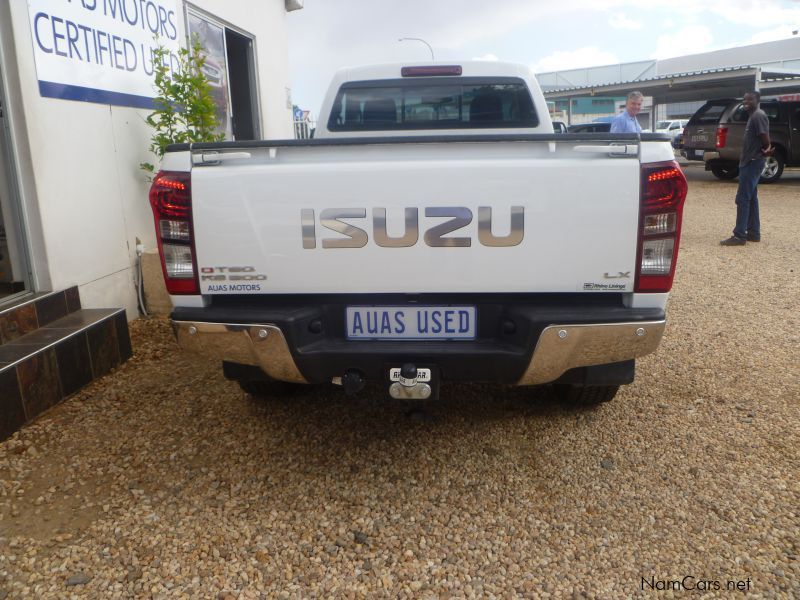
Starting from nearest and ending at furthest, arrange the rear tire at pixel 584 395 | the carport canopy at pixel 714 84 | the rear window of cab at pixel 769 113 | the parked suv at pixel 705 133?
the rear tire at pixel 584 395, the rear window of cab at pixel 769 113, the parked suv at pixel 705 133, the carport canopy at pixel 714 84

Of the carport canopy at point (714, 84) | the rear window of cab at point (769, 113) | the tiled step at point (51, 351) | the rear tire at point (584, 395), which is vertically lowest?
the rear tire at point (584, 395)

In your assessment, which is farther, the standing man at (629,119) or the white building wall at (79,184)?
the standing man at (629,119)

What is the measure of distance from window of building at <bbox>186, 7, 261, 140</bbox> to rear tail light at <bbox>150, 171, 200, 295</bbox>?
4.73 m

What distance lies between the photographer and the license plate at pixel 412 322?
271 cm

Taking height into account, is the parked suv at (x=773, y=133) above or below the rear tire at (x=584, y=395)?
above

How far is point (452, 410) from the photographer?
12.2ft

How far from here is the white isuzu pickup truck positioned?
8.38 ft

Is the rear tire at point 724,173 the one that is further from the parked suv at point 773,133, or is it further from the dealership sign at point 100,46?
the dealership sign at point 100,46

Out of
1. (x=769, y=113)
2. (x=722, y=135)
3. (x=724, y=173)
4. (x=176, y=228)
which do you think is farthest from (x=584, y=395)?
(x=724, y=173)

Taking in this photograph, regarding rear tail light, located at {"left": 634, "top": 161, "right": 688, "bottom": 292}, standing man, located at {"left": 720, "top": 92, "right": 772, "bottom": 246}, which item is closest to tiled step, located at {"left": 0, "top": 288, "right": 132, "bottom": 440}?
rear tail light, located at {"left": 634, "top": 161, "right": 688, "bottom": 292}

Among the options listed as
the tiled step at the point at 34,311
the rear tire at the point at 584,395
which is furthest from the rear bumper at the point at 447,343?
the tiled step at the point at 34,311

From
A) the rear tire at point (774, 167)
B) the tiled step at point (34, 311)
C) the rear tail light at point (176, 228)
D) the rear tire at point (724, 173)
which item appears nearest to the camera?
the rear tail light at point (176, 228)

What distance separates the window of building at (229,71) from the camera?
7.37 metres

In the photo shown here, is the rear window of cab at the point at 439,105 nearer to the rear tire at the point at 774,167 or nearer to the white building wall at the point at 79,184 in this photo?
the white building wall at the point at 79,184
